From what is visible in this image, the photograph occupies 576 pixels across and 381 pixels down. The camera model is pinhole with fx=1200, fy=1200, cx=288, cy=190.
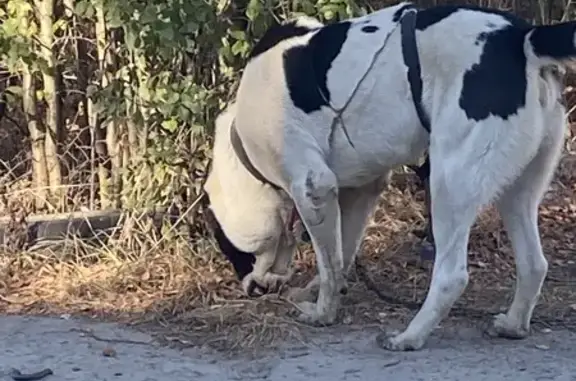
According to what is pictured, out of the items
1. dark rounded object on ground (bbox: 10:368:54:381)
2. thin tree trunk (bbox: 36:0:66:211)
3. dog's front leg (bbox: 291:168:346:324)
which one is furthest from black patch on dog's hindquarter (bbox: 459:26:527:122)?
thin tree trunk (bbox: 36:0:66:211)

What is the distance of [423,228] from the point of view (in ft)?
22.8

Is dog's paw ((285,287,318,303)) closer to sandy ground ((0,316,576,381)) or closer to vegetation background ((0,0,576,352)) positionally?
vegetation background ((0,0,576,352))

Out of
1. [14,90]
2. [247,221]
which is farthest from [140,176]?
[247,221]

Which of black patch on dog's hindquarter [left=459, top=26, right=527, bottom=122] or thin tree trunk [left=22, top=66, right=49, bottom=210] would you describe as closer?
black patch on dog's hindquarter [left=459, top=26, right=527, bottom=122]

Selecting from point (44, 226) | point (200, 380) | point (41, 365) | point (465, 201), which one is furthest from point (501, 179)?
point (44, 226)

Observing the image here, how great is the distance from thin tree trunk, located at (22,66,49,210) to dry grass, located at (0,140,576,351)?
564mm

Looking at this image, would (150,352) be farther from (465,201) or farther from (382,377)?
(465,201)

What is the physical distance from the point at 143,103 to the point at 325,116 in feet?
5.41

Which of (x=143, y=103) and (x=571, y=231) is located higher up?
(x=143, y=103)

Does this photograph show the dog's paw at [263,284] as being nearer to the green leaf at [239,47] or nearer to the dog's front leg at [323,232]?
the dog's front leg at [323,232]

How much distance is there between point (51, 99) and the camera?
22.4 ft

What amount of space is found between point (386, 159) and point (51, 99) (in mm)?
2553

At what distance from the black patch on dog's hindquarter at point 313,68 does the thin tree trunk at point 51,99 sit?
6.67 ft

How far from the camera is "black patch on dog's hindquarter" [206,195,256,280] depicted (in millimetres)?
5691
